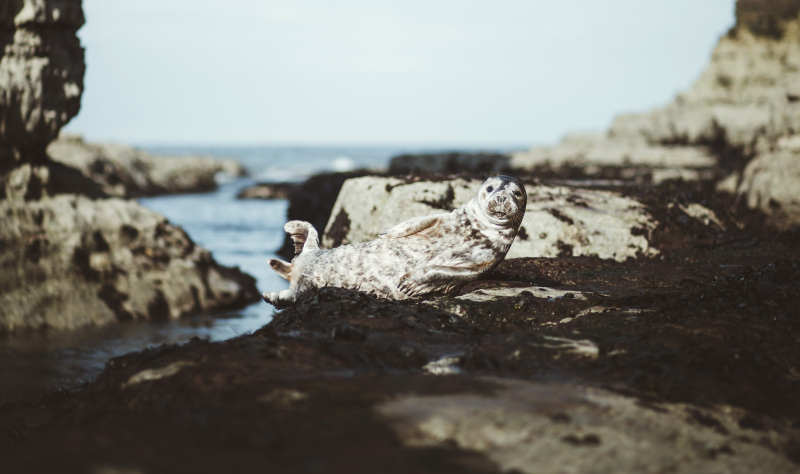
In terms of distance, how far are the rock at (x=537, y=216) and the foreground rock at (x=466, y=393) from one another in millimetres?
2813

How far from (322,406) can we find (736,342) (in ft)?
8.90

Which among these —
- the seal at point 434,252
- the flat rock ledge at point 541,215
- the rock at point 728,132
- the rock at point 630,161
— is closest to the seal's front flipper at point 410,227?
the seal at point 434,252

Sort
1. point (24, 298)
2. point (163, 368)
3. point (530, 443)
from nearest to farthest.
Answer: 1. point (530, 443)
2. point (163, 368)
3. point (24, 298)

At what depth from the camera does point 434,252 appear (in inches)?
240

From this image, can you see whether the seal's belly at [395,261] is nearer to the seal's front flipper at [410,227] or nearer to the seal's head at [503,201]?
the seal's front flipper at [410,227]

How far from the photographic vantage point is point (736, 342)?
435 centimetres

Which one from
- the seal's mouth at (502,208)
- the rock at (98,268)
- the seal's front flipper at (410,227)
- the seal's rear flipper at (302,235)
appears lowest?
the rock at (98,268)

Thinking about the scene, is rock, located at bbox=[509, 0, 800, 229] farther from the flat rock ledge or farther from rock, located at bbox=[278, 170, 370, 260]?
rock, located at bbox=[278, 170, 370, 260]

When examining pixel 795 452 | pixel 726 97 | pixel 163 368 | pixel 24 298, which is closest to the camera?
pixel 795 452

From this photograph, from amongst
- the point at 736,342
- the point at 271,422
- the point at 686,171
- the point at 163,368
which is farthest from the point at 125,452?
the point at 686,171

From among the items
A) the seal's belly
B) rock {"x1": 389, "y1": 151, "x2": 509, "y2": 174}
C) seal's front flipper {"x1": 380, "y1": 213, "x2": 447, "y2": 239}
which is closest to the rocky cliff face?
the seal's belly

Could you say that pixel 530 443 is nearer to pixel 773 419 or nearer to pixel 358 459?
pixel 358 459

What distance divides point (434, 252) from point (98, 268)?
6060 mm

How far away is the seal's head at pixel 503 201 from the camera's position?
19.9ft
